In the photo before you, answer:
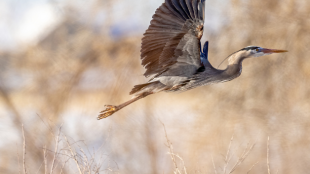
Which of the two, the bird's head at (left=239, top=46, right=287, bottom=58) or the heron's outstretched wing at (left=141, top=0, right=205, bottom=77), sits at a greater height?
the heron's outstretched wing at (left=141, top=0, right=205, bottom=77)

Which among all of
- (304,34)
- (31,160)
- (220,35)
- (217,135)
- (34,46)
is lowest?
(217,135)

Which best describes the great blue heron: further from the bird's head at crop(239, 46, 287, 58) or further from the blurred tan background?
the blurred tan background

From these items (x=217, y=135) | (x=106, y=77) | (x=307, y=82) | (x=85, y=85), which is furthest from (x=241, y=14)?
(x=85, y=85)

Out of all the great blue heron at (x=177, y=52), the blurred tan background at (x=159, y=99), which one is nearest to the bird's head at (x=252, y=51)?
the great blue heron at (x=177, y=52)

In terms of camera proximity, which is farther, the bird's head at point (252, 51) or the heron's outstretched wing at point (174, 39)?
the bird's head at point (252, 51)

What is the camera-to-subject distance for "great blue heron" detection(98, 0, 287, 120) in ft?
3.76

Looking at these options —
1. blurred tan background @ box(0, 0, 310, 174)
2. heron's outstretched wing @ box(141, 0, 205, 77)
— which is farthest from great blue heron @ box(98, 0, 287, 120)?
blurred tan background @ box(0, 0, 310, 174)

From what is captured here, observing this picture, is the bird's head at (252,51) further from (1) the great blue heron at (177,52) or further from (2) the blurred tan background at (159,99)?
(2) the blurred tan background at (159,99)

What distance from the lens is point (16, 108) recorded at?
14.5 ft

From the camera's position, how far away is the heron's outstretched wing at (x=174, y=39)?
114 cm

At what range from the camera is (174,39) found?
3.86 ft

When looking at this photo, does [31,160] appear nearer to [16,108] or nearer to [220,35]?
[16,108]

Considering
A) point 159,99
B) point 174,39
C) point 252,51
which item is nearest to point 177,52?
point 174,39

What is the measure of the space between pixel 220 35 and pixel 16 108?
3091 millimetres
